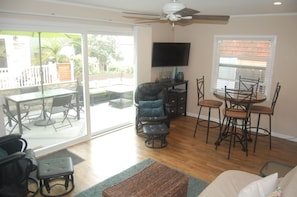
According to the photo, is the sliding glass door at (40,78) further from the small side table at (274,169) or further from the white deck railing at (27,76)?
the small side table at (274,169)

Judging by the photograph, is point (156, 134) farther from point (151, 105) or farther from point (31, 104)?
point (31, 104)

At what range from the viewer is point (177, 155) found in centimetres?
409

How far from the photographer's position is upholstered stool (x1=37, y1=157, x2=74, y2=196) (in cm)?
287

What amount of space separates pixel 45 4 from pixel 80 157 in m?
2.42

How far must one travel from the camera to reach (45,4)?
3.50 metres

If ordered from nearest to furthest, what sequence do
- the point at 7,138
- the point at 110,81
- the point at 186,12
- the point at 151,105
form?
the point at 186,12 → the point at 7,138 → the point at 151,105 → the point at 110,81

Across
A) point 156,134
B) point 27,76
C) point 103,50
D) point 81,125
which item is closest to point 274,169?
point 156,134

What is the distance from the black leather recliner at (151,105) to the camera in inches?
184

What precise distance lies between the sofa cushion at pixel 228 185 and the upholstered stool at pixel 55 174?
5.51 ft

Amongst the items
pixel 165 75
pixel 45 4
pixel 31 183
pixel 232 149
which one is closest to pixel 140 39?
pixel 165 75

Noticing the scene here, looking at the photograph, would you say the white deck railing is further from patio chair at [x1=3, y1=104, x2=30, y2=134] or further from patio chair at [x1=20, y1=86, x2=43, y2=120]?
patio chair at [x1=3, y1=104, x2=30, y2=134]

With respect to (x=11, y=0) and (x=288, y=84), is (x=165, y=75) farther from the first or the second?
(x=11, y=0)

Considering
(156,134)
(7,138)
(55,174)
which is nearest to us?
(55,174)

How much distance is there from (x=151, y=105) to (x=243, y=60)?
7.43 ft
